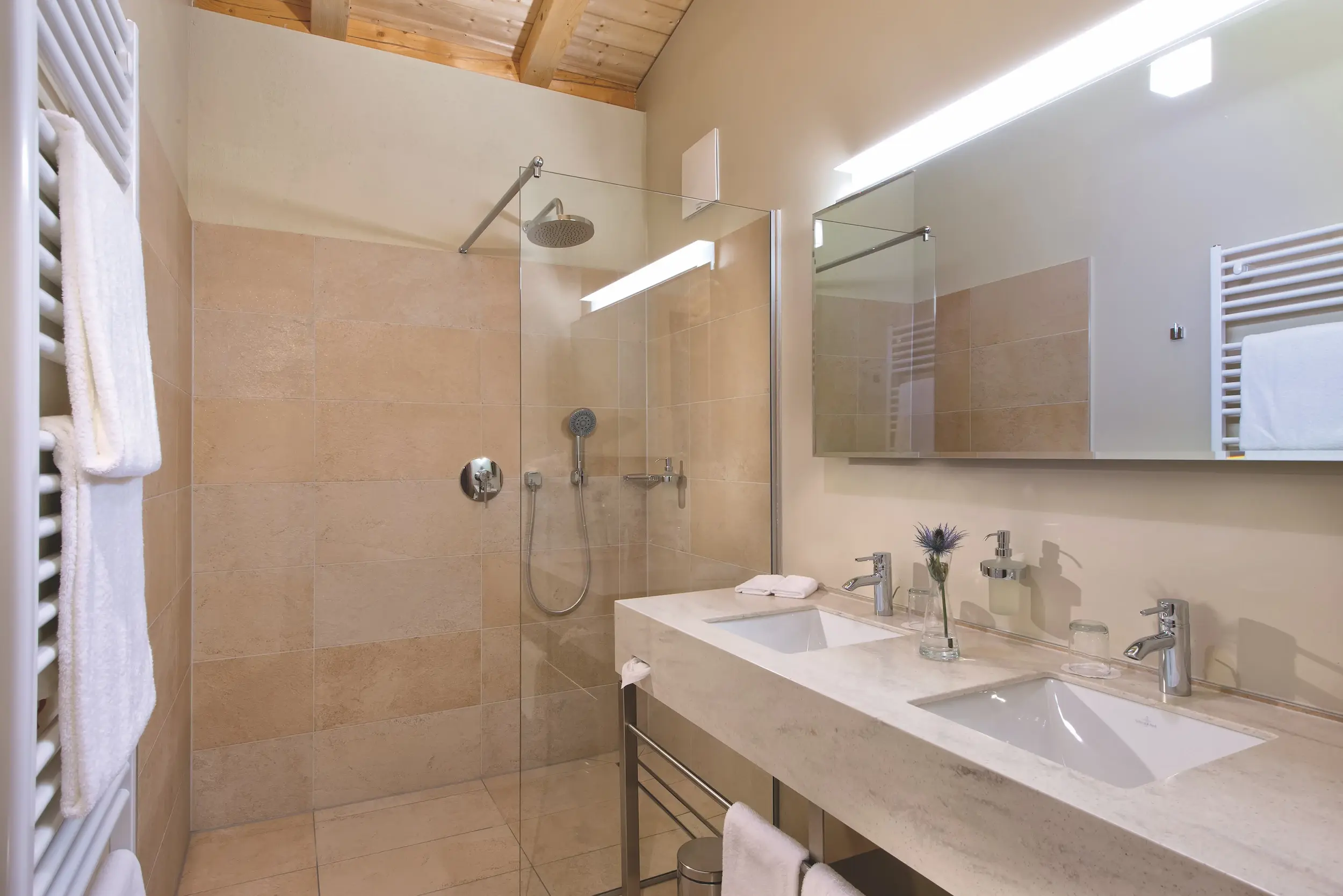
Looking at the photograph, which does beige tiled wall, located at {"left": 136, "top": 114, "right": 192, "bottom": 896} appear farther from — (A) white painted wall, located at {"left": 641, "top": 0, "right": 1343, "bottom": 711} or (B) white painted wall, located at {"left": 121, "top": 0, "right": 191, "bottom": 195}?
(A) white painted wall, located at {"left": 641, "top": 0, "right": 1343, "bottom": 711}

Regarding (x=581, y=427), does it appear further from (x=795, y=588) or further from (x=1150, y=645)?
(x=1150, y=645)

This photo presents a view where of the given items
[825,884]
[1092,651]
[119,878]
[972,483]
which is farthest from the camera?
[972,483]

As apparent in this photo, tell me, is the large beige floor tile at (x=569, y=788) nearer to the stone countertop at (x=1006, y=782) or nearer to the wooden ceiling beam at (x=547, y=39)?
the stone countertop at (x=1006, y=782)

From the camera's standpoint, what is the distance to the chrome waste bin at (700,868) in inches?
72.1

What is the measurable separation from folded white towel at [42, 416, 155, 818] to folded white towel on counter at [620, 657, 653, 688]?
108 cm

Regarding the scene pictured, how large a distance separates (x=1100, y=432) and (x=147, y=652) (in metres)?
1.57

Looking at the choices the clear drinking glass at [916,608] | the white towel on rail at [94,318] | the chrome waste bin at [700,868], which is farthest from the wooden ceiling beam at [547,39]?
the chrome waste bin at [700,868]

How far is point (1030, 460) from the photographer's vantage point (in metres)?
1.52

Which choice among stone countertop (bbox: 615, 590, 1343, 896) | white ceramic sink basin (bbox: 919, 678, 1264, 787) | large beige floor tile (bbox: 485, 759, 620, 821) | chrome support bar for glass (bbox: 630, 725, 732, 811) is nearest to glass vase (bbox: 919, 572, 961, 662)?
stone countertop (bbox: 615, 590, 1343, 896)

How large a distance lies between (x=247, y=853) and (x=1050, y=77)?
121 inches

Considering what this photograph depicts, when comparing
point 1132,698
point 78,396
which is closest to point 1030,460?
point 1132,698

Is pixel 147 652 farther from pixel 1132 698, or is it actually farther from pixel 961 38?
pixel 961 38

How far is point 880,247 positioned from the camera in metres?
1.87

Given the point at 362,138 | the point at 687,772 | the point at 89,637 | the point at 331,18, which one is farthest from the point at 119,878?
the point at 331,18
